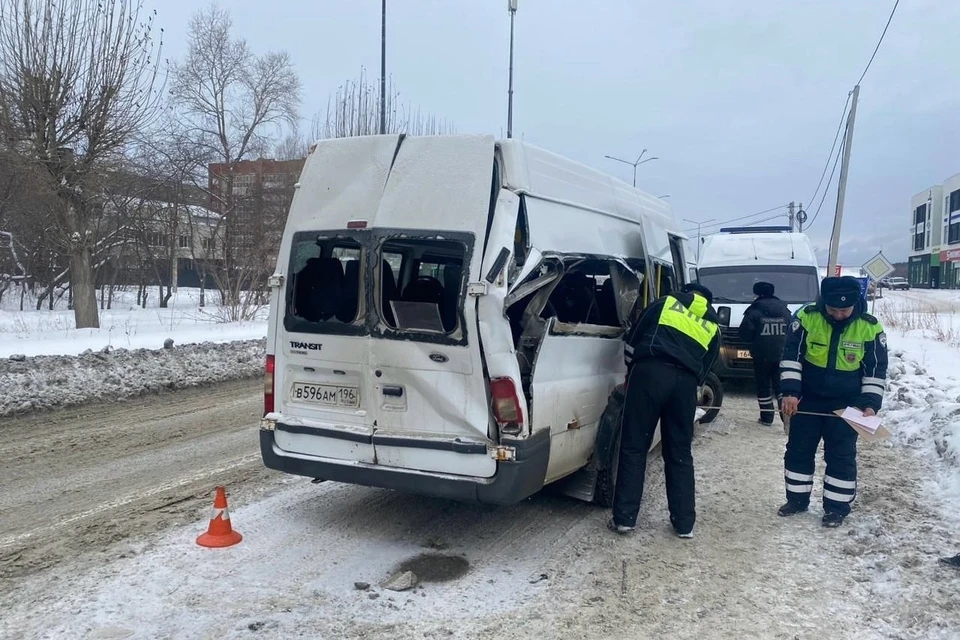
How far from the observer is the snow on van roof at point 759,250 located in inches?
497

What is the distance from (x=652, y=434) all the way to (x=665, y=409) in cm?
20

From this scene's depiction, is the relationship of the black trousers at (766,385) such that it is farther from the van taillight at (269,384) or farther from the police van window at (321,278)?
the van taillight at (269,384)

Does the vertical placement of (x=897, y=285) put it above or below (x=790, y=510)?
above

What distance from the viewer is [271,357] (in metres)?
5.20

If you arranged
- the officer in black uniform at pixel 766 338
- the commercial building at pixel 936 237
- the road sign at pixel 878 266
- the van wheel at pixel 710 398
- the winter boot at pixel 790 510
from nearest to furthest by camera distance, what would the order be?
the winter boot at pixel 790 510, the van wheel at pixel 710 398, the officer in black uniform at pixel 766 338, the road sign at pixel 878 266, the commercial building at pixel 936 237

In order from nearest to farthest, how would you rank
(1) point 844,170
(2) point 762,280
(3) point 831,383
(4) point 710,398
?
(3) point 831,383 < (4) point 710,398 < (2) point 762,280 < (1) point 844,170

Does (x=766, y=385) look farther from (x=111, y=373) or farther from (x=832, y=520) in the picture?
(x=111, y=373)

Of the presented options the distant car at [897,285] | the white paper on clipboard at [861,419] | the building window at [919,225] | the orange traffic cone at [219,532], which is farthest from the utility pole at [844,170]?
the building window at [919,225]

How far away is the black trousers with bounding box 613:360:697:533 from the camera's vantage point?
17.2 feet

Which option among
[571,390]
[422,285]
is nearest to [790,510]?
[571,390]

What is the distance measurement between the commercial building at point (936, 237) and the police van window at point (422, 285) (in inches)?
2911

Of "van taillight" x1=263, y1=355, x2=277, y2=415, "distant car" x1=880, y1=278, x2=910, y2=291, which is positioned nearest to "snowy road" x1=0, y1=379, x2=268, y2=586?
"van taillight" x1=263, y1=355, x2=277, y2=415

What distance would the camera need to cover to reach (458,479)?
4.60 meters

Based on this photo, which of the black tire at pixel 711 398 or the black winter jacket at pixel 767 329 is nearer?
the black tire at pixel 711 398
